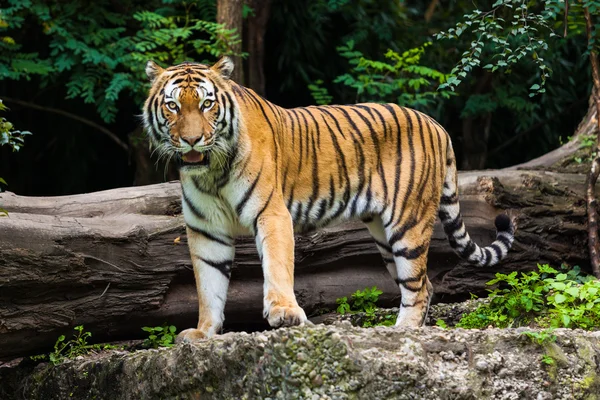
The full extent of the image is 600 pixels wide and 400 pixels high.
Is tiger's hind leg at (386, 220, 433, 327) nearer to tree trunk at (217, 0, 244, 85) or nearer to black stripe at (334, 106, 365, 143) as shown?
black stripe at (334, 106, 365, 143)

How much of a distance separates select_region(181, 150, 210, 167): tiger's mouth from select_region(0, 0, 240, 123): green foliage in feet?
9.49

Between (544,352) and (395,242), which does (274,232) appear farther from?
(544,352)

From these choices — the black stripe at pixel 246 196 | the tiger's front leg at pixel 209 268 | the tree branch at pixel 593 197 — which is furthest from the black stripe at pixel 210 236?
the tree branch at pixel 593 197

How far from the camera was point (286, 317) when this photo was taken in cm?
419

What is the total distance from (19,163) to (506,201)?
5590 millimetres

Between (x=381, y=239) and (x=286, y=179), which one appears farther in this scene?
(x=381, y=239)

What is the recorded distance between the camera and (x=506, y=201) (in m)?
6.66

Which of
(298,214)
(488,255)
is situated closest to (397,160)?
(298,214)

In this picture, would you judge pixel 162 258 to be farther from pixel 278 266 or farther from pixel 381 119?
pixel 381 119

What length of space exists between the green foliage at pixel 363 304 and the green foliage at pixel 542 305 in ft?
2.53

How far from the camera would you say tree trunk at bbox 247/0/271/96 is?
28.3 ft

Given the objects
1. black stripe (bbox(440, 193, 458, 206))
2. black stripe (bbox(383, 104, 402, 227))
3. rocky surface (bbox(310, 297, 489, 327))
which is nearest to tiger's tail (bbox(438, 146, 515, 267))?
black stripe (bbox(440, 193, 458, 206))

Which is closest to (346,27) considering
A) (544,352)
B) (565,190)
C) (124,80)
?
(124,80)

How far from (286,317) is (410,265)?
1.40 meters
